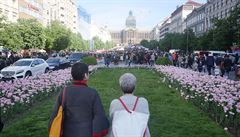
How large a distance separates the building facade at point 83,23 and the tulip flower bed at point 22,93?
133 metres

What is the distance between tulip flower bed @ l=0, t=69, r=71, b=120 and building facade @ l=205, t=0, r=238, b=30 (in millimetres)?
52464

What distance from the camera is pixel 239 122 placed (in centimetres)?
870

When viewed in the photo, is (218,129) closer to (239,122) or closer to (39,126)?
(239,122)

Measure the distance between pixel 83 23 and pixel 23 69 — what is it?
140366 mm

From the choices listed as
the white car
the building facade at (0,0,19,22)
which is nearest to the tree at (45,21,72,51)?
the building facade at (0,0,19,22)

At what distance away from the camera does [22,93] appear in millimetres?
11570

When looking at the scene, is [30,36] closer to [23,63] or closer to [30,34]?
[30,34]

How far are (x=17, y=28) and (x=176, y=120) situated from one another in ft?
129

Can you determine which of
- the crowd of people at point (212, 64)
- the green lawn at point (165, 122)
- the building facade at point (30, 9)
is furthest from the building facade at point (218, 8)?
the green lawn at point (165, 122)

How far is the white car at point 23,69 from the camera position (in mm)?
23441

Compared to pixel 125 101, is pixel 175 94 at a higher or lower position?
lower

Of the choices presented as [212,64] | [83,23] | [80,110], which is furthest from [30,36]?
[83,23]

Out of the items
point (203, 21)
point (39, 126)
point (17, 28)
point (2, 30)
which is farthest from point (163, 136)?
point (203, 21)

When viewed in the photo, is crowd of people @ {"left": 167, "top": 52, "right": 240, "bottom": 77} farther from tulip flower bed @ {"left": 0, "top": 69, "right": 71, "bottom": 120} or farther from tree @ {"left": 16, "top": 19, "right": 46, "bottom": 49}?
tree @ {"left": 16, "top": 19, "right": 46, "bottom": 49}
